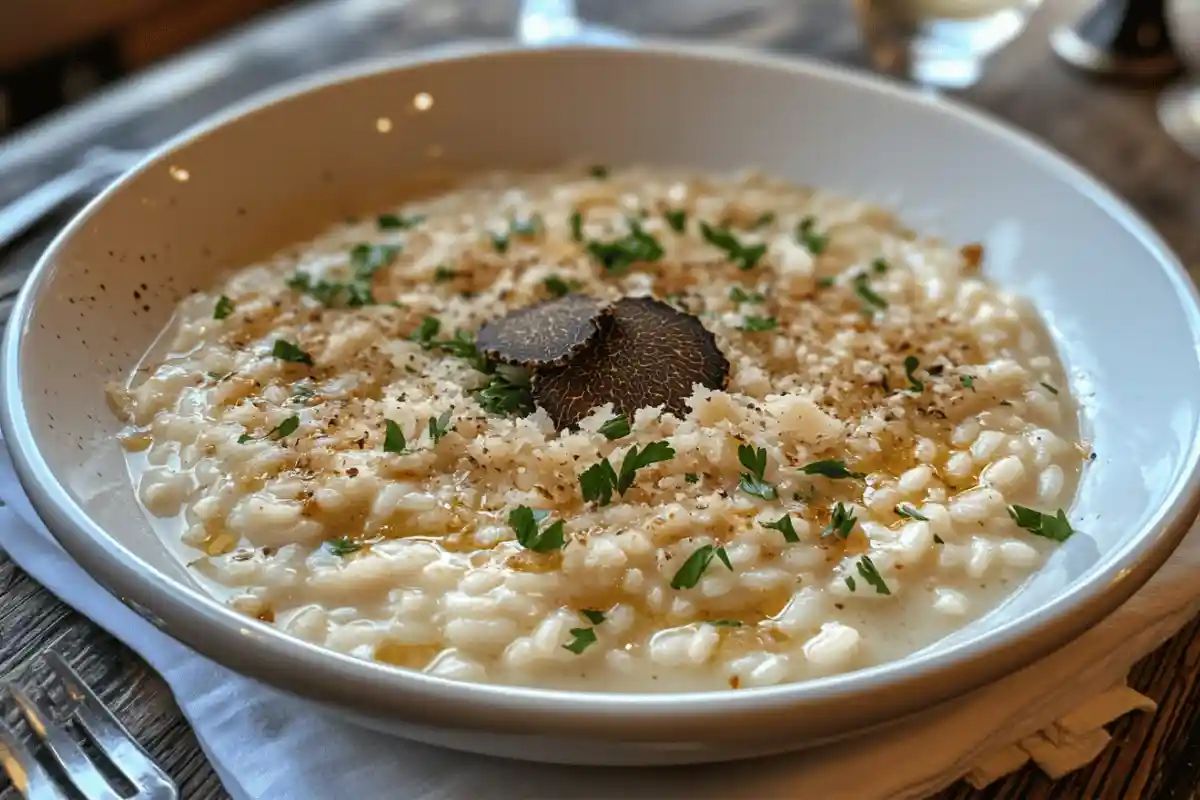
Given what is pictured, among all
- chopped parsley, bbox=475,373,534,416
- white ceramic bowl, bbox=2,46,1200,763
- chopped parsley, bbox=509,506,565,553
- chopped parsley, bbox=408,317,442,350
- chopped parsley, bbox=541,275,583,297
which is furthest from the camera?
chopped parsley, bbox=541,275,583,297

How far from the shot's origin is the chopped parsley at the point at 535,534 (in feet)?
4.43

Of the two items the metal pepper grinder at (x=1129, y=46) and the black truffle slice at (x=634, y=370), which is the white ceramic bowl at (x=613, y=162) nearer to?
the black truffle slice at (x=634, y=370)

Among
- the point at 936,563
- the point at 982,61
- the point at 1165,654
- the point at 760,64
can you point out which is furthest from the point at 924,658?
the point at 982,61

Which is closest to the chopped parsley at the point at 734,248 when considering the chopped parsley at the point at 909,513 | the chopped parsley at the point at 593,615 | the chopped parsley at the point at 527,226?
the chopped parsley at the point at 527,226

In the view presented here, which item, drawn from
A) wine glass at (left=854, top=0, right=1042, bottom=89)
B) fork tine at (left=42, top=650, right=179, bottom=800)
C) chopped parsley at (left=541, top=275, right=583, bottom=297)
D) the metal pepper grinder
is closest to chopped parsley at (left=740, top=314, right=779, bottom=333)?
chopped parsley at (left=541, top=275, right=583, bottom=297)

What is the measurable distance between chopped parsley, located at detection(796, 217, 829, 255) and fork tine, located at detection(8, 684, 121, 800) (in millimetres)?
1334

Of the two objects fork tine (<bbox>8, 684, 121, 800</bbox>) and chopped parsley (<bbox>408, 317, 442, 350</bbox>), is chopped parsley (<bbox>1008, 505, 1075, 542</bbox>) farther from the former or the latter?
fork tine (<bbox>8, 684, 121, 800</bbox>)

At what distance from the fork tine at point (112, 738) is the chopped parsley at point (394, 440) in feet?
1.47

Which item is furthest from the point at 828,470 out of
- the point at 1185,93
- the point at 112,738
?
the point at 1185,93

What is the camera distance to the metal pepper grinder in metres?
2.73

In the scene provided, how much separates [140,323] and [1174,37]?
255 centimetres

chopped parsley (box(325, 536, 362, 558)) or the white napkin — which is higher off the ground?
chopped parsley (box(325, 536, 362, 558))

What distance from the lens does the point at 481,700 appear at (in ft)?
3.27

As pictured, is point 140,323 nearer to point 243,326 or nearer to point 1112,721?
point 243,326
